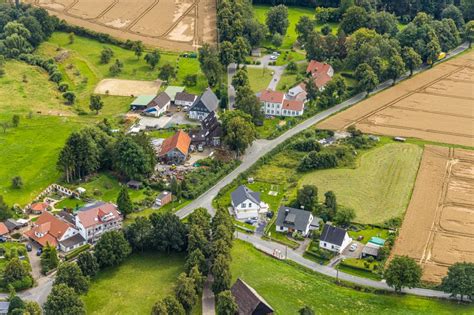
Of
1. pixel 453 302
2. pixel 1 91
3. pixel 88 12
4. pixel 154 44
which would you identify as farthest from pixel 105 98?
pixel 453 302

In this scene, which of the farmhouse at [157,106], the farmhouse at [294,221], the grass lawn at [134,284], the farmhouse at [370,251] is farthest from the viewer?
the farmhouse at [157,106]

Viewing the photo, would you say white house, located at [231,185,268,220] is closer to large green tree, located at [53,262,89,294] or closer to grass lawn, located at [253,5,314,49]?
large green tree, located at [53,262,89,294]

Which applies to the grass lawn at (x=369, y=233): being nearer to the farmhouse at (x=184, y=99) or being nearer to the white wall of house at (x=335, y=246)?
the white wall of house at (x=335, y=246)

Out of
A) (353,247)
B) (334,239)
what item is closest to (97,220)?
(334,239)

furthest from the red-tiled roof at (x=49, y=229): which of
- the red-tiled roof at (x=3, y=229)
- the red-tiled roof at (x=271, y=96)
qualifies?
the red-tiled roof at (x=271, y=96)

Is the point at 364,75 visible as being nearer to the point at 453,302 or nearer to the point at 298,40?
the point at 298,40
